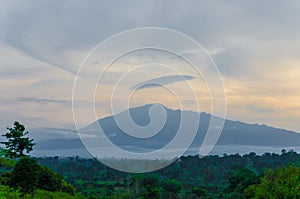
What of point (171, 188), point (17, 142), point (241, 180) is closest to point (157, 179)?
point (171, 188)

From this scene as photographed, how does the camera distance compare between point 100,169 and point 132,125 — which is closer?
point 132,125

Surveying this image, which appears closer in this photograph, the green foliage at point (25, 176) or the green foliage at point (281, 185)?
the green foliage at point (25, 176)

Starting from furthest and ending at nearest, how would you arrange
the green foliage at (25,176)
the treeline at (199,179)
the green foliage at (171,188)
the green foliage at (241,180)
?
1. the green foliage at (171,188)
2. the green foliage at (241,180)
3. the treeline at (199,179)
4. the green foliage at (25,176)

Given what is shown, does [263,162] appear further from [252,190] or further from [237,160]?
[252,190]

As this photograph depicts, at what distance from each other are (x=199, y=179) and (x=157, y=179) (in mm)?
18072

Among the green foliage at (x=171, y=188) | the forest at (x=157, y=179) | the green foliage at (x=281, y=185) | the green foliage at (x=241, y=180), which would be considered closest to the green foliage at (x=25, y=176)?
the forest at (x=157, y=179)

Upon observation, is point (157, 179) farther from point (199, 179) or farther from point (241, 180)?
point (241, 180)

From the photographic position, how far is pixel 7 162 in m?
34.3

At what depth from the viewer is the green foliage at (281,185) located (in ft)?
115

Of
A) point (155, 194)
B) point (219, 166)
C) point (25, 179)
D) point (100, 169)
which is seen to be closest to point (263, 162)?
point (219, 166)

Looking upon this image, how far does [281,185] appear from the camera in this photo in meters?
36.5

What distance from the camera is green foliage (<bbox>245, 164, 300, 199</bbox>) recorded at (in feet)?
115

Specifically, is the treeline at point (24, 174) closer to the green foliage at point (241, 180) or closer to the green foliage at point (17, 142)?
the green foliage at point (17, 142)

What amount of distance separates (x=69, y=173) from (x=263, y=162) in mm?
54465
